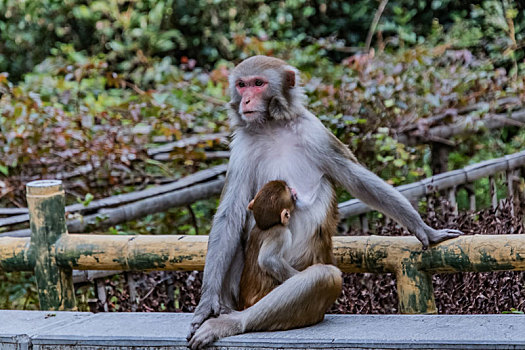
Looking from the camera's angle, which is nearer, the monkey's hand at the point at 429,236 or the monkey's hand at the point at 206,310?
the monkey's hand at the point at 206,310

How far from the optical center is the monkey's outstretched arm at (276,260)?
317 cm

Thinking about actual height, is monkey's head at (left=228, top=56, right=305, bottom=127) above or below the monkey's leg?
above

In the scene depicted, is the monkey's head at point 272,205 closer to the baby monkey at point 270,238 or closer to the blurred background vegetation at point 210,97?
the baby monkey at point 270,238

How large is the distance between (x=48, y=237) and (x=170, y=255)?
24.5 inches

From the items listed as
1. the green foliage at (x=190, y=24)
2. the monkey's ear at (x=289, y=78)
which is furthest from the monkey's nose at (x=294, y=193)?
the green foliage at (x=190, y=24)

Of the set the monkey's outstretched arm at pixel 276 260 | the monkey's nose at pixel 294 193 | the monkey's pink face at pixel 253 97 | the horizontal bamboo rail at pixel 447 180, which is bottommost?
the horizontal bamboo rail at pixel 447 180

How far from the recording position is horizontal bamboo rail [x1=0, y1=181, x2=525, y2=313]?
3289mm

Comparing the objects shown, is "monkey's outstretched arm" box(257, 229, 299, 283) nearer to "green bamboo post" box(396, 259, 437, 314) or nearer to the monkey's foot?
the monkey's foot

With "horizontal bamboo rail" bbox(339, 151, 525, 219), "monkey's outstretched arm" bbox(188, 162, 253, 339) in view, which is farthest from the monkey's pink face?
"horizontal bamboo rail" bbox(339, 151, 525, 219)

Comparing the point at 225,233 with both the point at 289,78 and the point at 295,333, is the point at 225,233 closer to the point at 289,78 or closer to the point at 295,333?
the point at 295,333

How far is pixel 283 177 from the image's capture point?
3383mm

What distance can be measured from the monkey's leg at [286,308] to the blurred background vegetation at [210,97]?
2.36m

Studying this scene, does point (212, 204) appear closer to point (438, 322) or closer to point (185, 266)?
point (185, 266)

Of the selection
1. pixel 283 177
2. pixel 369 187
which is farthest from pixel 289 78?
pixel 369 187
